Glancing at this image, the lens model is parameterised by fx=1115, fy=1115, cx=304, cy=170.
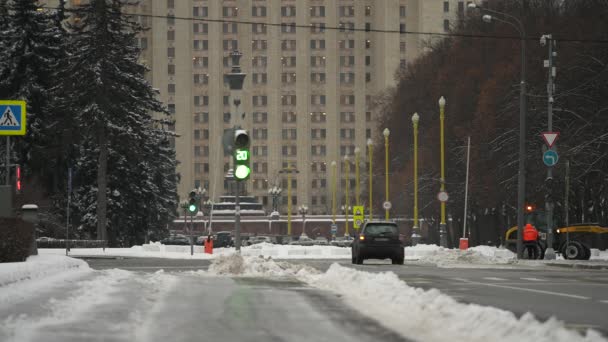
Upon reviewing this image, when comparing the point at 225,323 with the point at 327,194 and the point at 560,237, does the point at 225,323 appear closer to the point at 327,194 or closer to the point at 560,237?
the point at 560,237

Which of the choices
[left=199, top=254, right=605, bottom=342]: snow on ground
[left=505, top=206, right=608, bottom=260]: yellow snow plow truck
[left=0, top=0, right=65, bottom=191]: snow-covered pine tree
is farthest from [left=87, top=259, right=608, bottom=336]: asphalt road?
[left=0, top=0, right=65, bottom=191]: snow-covered pine tree

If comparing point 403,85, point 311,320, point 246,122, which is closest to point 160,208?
point 403,85

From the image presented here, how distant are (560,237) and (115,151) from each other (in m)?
36.4

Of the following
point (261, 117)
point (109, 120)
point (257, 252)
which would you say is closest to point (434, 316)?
point (257, 252)

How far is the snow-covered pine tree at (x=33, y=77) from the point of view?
2766 inches

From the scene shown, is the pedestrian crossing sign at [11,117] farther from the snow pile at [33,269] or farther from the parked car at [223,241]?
the parked car at [223,241]

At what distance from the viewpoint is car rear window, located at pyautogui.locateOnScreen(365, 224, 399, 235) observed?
3897 centimetres

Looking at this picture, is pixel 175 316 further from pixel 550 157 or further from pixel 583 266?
pixel 550 157

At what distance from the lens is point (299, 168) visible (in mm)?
195000

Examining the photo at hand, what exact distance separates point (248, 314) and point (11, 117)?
35.4ft

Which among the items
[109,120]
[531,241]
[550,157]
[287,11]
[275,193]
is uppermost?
[287,11]

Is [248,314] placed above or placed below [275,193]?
below

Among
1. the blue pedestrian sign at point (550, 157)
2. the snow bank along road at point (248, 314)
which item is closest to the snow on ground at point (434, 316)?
the snow bank along road at point (248, 314)

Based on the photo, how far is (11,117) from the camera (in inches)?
872
